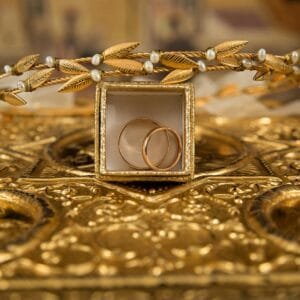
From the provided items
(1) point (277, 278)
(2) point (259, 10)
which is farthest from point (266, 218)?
(2) point (259, 10)

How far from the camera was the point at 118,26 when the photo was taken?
2.01m

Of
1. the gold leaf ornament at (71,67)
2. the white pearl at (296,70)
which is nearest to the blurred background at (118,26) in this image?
the white pearl at (296,70)

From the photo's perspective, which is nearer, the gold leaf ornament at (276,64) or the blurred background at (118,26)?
the gold leaf ornament at (276,64)

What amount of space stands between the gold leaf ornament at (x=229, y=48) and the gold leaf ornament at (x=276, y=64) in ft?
0.15

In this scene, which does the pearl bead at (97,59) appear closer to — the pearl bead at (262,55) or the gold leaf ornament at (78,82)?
the gold leaf ornament at (78,82)

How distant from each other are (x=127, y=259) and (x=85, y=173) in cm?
22

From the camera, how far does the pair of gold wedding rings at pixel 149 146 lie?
0.67 meters

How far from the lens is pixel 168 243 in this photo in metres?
0.55

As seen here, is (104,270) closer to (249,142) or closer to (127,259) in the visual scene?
(127,259)

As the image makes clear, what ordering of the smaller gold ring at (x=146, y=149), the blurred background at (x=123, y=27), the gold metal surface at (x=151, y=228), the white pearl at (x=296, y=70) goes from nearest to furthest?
the gold metal surface at (x=151, y=228), the smaller gold ring at (x=146, y=149), the white pearl at (x=296, y=70), the blurred background at (x=123, y=27)

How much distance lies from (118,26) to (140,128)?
55.0 inches

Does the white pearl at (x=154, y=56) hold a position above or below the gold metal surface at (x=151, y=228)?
above

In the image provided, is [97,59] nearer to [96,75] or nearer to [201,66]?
[96,75]

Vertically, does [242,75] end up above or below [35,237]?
above
